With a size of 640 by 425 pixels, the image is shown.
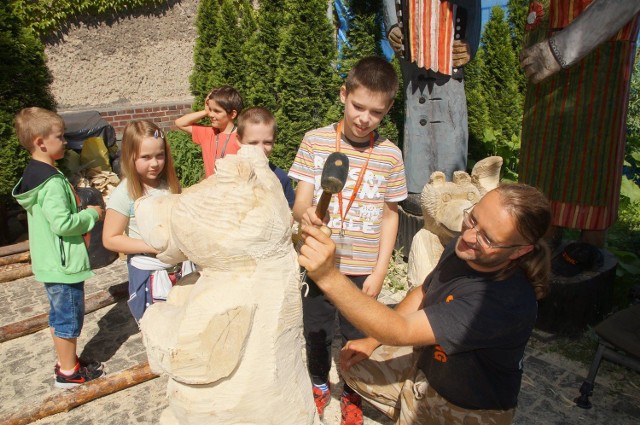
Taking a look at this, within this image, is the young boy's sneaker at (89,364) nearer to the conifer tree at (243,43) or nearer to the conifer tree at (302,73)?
the conifer tree at (302,73)

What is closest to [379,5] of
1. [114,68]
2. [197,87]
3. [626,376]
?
[197,87]

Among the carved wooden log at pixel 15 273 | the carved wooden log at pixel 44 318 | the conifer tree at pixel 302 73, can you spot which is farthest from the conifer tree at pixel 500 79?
the carved wooden log at pixel 15 273

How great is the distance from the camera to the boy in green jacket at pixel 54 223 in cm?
269

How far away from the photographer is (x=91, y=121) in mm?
6844

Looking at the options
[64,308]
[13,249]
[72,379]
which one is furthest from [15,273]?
[64,308]

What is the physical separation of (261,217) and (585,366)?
2899 mm

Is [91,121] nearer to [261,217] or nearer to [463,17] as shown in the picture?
[463,17]

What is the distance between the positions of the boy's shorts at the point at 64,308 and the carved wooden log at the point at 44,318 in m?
1.00

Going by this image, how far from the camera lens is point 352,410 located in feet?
8.41

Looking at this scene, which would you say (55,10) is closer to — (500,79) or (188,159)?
(188,159)

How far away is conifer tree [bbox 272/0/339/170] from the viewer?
6.71 meters

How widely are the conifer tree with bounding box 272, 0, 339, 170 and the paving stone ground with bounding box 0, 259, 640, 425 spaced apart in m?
4.04

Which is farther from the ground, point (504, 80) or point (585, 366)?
point (504, 80)

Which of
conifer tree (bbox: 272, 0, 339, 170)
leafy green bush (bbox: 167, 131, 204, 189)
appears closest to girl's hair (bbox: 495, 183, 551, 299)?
conifer tree (bbox: 272, 0, 339, 170)
